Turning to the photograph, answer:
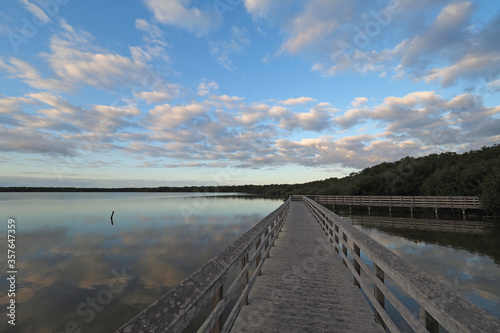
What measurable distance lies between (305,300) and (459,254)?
39.3ft

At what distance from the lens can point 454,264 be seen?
33.2 ft

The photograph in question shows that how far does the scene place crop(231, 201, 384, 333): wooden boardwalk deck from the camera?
3340 mm

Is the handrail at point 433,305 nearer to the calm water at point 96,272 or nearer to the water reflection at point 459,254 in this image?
the water reflection at point 459,254

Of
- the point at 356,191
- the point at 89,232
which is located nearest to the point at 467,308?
the point at 89,232

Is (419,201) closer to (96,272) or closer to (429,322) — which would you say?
(96,272)

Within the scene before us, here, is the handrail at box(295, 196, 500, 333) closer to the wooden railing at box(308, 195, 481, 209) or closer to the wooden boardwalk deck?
the wooden boardwalk deck

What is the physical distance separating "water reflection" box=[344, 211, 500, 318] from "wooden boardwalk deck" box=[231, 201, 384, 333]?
207 centimetres

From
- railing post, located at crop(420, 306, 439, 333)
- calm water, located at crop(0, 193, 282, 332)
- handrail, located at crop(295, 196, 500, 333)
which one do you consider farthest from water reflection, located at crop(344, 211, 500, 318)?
calm water, located at crop(0, 193, 282, 332)

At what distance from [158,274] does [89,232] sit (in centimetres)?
1559

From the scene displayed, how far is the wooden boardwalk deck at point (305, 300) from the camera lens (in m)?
3.34

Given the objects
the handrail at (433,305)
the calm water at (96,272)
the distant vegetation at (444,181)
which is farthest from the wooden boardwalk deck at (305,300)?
the distant vegetation at (444,181)

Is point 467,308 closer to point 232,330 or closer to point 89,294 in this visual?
point 232,330

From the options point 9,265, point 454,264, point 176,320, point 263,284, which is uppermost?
point 176,320

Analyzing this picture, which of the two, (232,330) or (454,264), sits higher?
(232,330)
